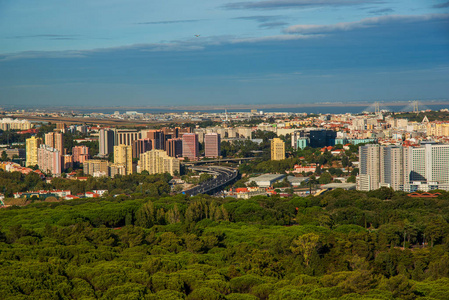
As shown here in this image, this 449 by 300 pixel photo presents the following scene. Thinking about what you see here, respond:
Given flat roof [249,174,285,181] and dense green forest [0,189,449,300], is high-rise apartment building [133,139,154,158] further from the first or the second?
dense green forest [0,189,449,300]

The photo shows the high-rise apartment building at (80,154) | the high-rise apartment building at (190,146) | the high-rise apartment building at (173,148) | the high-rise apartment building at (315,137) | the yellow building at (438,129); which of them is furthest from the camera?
the yellow building at (438,129)

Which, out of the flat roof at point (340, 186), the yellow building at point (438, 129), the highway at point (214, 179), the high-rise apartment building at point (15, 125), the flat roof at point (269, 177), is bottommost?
the highway at point (214, 179)

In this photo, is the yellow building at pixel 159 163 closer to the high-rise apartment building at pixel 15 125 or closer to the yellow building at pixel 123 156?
the yellow building at pixel 123 156

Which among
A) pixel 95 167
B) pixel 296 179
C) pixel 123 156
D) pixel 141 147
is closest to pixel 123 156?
pixel 123 156

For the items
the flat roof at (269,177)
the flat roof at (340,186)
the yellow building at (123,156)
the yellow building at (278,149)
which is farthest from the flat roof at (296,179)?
the yellow building at (123,156)

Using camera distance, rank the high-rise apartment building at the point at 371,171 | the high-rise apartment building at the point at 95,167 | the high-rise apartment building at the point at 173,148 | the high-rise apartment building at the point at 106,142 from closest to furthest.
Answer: the high-rise apartment building at the point at 371,171
the high-rise apartment building at the point at 95,167
the high-rise apartment building at the point at 173,148
the high-rise apartment building at the point at 106,142

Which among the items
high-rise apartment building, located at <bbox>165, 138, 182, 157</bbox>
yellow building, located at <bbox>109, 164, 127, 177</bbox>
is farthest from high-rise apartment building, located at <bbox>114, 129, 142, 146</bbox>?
yellow building, located at <bbox>109, 164, 127, 177</bbox>

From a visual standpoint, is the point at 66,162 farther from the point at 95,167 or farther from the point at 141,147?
the point at 141,147
